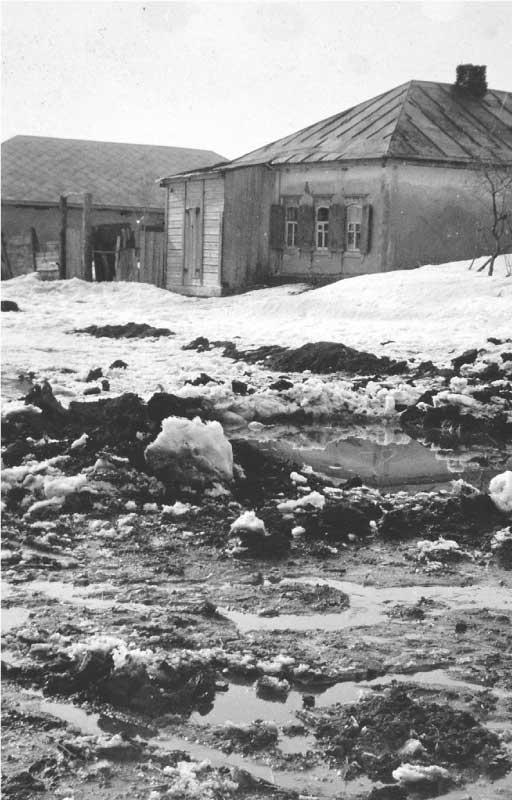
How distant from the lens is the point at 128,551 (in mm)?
5473

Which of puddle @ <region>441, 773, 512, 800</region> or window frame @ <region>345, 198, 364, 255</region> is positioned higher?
window frame @ <region>345, 198, 364, 255</region>

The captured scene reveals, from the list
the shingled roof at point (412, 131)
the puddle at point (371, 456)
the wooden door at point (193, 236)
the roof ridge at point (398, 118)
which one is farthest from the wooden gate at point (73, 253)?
the puddle at point (371, 456)

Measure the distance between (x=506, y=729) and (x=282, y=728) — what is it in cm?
76

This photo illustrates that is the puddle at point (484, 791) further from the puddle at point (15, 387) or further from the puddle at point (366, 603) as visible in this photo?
the puddle at point (15, 387)

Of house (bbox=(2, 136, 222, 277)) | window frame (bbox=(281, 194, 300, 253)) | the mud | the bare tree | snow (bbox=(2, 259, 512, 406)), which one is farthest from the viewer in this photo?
house (bbox=(2, 136, 222, 277))

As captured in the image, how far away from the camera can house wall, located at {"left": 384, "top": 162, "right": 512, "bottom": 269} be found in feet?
78.1

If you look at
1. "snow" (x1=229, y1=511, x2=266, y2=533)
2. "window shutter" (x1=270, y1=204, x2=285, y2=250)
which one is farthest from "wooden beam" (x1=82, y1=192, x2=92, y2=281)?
"snow" (x1=229, y1=511, x2=266, y2=533)

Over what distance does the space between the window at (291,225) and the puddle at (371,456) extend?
662 inches

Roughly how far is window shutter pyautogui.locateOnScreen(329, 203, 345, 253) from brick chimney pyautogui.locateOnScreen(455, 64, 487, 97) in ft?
21.1

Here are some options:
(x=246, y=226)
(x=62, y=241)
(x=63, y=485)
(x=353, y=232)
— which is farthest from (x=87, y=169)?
(x=63, y=485)

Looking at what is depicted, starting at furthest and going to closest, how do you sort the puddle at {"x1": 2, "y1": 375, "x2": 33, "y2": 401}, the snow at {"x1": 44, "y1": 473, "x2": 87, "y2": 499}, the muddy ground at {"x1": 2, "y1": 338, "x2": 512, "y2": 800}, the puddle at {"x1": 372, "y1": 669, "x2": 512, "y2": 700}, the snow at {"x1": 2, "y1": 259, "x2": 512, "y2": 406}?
the snow at {"x1": 2, "y1": 259, "x2": 512, "y2": 406} < the puddle at {"x1": 2, "y1": 375, "x2": 33, "y2": 401} < the snow at {"x1": 44, "y1": 473, "x2": 87, "y2": 499} < the puddle at {"x1": 372, "y1": 669, "x2": 512, "y2": 700} < the muddy ground at {"x1": 2, "y1": 338, "x2": 512, "y2": 800}

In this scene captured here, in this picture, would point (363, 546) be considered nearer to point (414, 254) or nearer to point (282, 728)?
point (282, 728)

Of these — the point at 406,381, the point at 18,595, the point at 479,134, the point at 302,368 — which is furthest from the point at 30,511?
the point at 479,134

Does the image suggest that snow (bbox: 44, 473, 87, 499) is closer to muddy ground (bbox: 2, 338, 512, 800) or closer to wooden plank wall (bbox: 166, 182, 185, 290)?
muddy ground (bbox: 2, 338, 512, 800)
